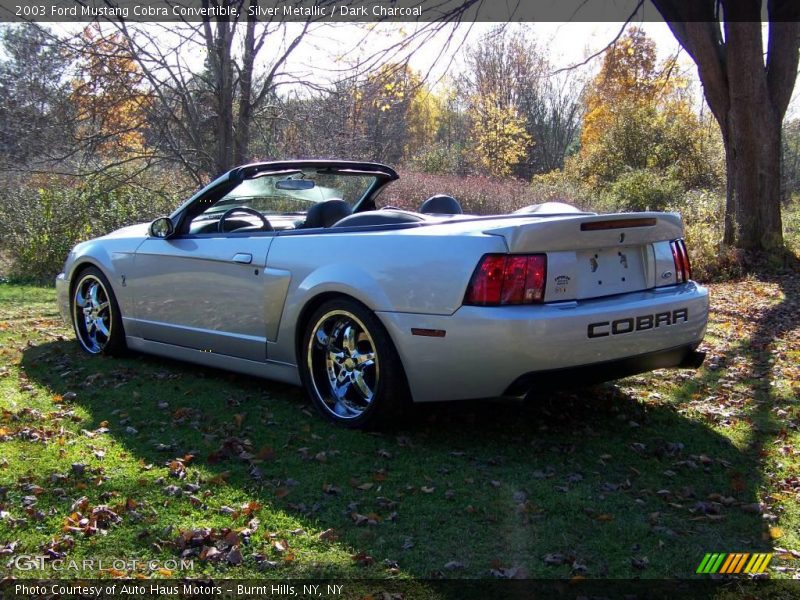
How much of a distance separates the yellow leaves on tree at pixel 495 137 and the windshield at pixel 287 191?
82.5 feet

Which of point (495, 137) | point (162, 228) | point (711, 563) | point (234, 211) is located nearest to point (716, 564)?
point (711, 563)

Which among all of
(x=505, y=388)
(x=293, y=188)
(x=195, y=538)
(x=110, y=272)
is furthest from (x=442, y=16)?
(x=195, y=538)

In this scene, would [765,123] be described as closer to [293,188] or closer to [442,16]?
[442,16]

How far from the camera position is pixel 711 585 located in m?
2.89

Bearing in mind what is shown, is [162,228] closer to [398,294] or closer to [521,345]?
[398,294]

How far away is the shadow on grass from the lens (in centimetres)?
319

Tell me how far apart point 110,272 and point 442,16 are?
552 centimetres

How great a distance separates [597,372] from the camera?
416 cm

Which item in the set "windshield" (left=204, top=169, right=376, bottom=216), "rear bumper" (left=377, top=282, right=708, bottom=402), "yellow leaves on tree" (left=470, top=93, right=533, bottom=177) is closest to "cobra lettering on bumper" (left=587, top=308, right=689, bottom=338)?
"rear bumper" (left=377, top=282, right=708, bottom=402)

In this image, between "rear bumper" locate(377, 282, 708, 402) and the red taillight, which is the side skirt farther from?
the red taillight

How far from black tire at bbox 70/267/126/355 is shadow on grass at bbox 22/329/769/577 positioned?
29.5 inches

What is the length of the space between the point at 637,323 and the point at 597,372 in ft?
1.23

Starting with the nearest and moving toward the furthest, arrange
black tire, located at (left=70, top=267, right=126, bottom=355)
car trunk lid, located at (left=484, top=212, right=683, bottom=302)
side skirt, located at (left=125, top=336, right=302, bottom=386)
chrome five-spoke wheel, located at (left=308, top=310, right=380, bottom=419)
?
car trunk lid, located at (left=484, top=212, right=683, bottom=302) < chrome five-spoke wheel, located at (left=308, top=310, right=380, bottom=419) < side skirt, located at (left=125, top=336, right=302, bottom=386) < black tire, located at (left=70, top=267, right=126, bottom=355)

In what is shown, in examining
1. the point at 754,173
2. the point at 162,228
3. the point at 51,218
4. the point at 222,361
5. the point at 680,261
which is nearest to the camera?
the point at 680,261
